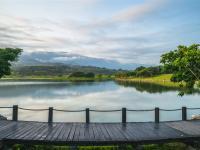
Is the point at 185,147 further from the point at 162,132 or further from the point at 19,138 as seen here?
the point at 19,138

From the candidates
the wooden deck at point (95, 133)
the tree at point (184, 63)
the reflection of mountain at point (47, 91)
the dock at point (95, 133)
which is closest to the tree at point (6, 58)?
the dock at point (95, 133)

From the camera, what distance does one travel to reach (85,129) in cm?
1459

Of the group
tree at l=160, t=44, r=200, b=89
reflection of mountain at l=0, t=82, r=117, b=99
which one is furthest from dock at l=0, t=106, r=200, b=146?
reflection of mountain at l=0, t=82, r=117, b=99

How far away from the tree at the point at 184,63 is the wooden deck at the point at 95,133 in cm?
301

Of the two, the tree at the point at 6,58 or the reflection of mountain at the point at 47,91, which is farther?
the reflection of mountain at the point at 47,91

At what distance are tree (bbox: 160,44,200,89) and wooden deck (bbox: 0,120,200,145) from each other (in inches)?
119

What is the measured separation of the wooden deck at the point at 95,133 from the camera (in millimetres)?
12500

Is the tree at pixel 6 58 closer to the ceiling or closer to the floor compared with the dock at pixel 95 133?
closer to the ceiling

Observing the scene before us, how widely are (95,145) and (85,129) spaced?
213cm

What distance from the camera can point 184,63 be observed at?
50.5 feet

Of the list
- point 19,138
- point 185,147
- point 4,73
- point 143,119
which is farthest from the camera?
point 143,119

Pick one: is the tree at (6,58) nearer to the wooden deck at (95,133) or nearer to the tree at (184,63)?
the wooden deck at (95,133)

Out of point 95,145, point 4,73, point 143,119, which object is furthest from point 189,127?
point 4,73

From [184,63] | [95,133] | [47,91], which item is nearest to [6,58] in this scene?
[95,133]
